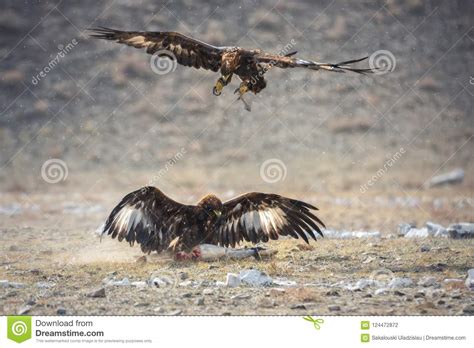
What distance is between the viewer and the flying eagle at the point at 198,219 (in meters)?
12.5

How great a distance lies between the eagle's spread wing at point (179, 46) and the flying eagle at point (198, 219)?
2022 millimetres

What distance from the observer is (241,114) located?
113 ft

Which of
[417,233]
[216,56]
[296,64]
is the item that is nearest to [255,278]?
[296,64]

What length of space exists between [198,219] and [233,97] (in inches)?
897

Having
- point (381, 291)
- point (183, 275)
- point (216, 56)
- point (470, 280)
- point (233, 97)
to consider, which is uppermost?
point (233, 97)

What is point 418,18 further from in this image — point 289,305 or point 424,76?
point 289,305

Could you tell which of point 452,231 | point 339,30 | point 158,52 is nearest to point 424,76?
point 339,30

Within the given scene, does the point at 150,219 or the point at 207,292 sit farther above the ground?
the point at 150,219

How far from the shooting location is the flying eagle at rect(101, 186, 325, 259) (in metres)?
12.5

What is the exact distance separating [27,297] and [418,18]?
83.9 feet

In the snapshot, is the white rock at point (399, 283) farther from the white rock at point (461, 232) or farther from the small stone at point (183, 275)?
the white rock at point (461, 232)

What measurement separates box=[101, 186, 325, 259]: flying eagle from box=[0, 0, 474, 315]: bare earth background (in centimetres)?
652

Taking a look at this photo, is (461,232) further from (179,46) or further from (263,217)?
(179,46)

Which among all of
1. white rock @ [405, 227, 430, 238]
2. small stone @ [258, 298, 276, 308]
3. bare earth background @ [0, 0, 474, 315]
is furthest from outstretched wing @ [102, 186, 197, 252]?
bare earth background @ [0, 0, 474, 315]
